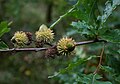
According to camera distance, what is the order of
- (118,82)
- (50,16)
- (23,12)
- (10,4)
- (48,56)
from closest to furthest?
(48,56) → (118,82) → (10,4) → (50,16) → (23,12)

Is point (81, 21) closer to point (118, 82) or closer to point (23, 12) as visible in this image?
point (118, 82)

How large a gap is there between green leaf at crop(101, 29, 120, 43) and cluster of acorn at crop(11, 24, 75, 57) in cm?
14

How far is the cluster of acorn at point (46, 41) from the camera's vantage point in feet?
4.28

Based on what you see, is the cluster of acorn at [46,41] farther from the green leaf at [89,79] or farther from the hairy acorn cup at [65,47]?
the green leaf at [89,79]

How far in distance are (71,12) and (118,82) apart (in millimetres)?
351

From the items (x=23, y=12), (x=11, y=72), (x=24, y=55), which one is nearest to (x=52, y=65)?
(x=24, y=55)

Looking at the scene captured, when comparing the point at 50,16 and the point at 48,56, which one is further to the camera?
the point at 50,16

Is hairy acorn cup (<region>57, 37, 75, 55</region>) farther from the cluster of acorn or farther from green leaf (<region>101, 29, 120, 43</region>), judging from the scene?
green leaf (<region>101, 29, 120, 43</region>)

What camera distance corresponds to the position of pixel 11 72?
4129 millimetres

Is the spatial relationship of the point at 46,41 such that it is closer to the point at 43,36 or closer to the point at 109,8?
the point at 43,36

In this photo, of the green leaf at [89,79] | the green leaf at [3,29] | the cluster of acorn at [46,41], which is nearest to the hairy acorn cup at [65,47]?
the cluster of acorn at [46,41]

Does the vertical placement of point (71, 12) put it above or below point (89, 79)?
above

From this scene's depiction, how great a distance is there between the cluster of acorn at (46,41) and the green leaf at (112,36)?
0.14 metres

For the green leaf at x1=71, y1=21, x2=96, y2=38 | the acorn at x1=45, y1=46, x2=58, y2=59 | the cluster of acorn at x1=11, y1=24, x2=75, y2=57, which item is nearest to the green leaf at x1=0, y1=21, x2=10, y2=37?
the cluster of acorn at x1=11, y1=24, x2=75, y2=57
